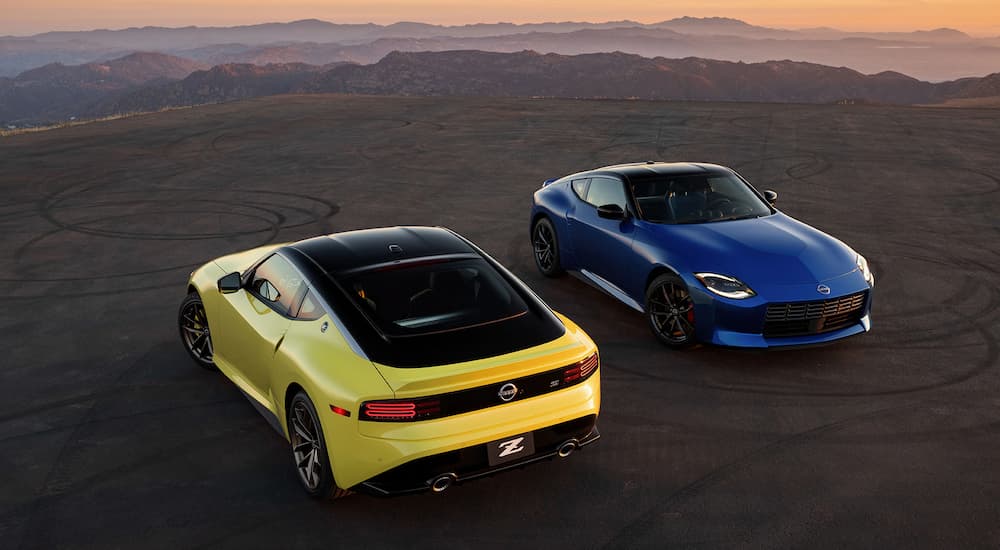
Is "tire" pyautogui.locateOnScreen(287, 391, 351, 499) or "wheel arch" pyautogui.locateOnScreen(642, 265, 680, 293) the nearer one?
"tire" pyautogui.locateOnScreen(287, 391, 351, 499)

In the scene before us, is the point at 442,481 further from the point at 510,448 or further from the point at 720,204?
the point at 720,204

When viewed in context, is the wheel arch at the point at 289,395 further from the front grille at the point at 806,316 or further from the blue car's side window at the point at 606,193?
the blue car's side window at the point at 606,193

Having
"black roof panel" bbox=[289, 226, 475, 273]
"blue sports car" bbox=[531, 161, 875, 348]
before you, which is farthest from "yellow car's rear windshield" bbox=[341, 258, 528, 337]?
"blue sports car" bbox=[531, 161, 875, 348]

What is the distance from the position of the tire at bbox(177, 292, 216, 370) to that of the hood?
14.0 feet

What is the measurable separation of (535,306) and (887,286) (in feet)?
19.5

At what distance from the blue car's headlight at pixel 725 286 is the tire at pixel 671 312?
19 cm

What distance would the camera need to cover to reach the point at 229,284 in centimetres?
587

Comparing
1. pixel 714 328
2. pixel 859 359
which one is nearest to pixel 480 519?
pixel 714 328

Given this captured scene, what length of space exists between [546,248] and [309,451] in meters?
5.33

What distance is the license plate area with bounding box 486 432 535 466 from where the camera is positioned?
14.7 feet

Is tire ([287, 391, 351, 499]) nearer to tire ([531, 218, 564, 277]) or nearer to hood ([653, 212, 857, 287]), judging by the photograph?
hood ([653, 212, 857, 287])

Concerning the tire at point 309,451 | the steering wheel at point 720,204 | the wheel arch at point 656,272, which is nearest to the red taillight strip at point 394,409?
the tire at point 309,451

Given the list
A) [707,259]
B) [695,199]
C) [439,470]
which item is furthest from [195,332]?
[695,199]

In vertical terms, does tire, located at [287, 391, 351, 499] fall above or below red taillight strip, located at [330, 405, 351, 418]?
below
